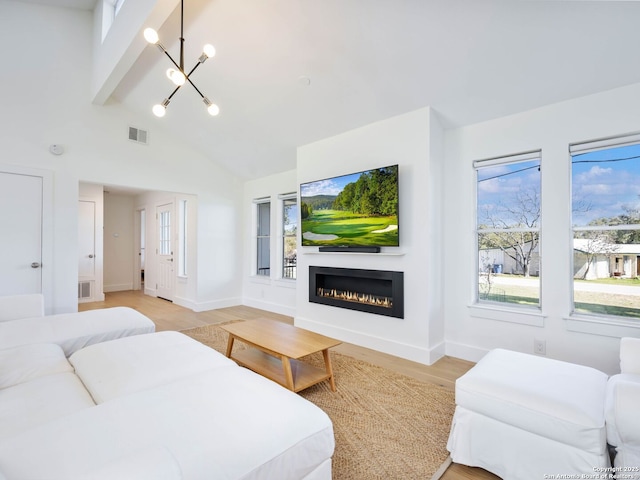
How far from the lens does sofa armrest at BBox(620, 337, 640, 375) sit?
175 centimetres

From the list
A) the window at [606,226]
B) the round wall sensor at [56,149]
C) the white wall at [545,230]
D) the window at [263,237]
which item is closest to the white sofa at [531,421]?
the white wall at [545,230]

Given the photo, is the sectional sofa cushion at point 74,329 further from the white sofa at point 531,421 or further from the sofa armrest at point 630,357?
the sofa armrest at point 630,357

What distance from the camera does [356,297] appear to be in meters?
3.81

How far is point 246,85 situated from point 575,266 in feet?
12.5

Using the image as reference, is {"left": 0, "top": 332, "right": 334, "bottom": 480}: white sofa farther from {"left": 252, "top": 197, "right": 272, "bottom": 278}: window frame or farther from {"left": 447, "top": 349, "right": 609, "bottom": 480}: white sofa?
{"left": 252, "top": 197, "right": 272, "bottom": 278}: window frame

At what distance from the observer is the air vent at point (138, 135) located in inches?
184

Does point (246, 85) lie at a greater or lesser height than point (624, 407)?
greater

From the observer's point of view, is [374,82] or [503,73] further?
[374,82]

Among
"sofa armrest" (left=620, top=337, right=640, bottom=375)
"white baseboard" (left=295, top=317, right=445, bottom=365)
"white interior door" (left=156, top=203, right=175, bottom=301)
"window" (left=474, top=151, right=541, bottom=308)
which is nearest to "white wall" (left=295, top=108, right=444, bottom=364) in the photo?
"white baseboard" (left=295, top=317, right=445, bottom=365)

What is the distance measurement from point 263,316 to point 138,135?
3.42 m

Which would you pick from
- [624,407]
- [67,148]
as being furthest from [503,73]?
[67,148]

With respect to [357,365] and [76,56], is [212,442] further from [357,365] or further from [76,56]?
[76,56]

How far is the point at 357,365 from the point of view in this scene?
10.0 ft

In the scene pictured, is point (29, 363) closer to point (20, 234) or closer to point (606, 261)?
point (20, 234)
